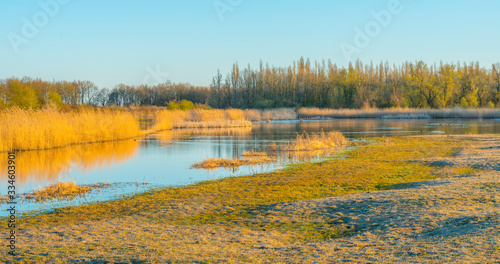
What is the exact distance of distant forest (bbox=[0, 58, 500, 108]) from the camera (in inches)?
3209

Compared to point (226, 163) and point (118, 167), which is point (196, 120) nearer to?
point (118, 167)

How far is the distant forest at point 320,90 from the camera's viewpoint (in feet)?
267

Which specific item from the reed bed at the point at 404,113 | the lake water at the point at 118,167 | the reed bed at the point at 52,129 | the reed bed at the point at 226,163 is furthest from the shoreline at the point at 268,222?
the reed bed at the point at 404,113

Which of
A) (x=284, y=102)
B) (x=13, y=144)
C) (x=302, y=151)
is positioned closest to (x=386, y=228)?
(x=302, y=151)

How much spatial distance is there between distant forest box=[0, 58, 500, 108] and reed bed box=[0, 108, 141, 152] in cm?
2441

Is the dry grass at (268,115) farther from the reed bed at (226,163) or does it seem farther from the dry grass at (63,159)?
the reed bed at (226,163)

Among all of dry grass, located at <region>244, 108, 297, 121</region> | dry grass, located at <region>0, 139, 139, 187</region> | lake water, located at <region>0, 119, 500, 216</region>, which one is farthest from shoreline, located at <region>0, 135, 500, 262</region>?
dry grass, located at <region>244, 108, 297, 121</region>

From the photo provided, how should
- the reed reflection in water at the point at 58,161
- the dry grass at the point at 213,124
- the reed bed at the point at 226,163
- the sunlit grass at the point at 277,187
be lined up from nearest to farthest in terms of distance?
the sunlit grass at the point at 277,187, the reed reflection in water at the point at 58,161, the reed bed at the point at 226,163, the dry grass at the point at 213,124

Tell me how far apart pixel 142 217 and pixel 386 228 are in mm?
4879

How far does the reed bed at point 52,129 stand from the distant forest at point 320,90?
2441cm

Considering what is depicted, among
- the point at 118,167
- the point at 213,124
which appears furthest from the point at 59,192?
the point at 213,124

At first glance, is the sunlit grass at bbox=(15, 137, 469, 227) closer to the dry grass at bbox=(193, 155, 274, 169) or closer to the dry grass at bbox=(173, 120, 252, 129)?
the dry grass at bbox=(193, 155, 274, 169)

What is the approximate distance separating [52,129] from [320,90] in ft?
→ 277

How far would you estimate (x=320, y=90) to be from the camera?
105875mm
